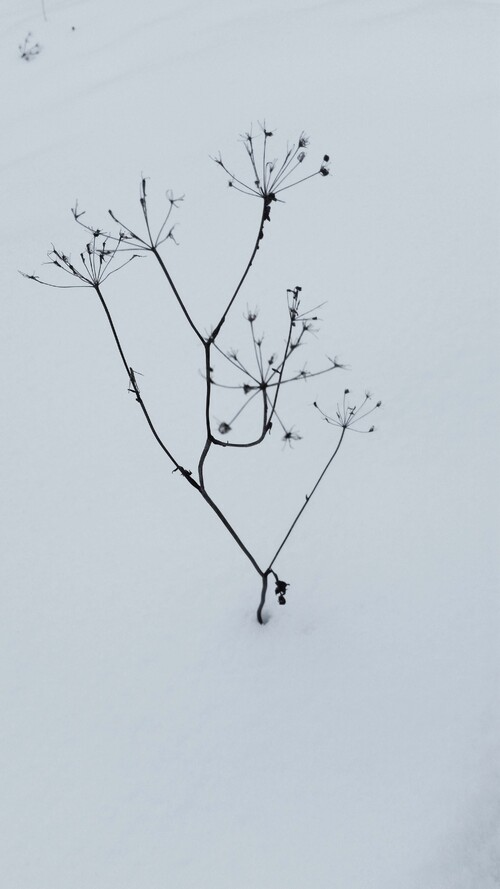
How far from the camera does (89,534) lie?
251cm

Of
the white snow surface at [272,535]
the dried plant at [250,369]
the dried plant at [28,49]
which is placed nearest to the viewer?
the dried plant at [250,369]

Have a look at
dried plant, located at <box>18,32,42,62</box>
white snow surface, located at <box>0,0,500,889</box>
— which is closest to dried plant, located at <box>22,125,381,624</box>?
white snow surface, located at <box>0,0,500,889</box>

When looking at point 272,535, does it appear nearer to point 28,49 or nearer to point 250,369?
point 250,369

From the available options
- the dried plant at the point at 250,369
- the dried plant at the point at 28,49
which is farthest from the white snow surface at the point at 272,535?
the dried plant at the point at 28,49

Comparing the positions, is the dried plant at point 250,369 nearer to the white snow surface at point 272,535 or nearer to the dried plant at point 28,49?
the white snow surface at point 272,535

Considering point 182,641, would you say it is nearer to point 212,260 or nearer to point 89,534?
point 89,534

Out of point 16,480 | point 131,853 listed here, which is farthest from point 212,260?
point 131,853

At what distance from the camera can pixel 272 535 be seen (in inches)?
94.4

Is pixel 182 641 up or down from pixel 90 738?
up

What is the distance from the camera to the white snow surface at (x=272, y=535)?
1846mm

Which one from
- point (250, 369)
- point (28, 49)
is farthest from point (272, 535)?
point (28, 49)

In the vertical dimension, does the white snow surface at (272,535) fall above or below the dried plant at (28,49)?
below

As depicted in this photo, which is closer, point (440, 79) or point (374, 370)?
point (374, 370)

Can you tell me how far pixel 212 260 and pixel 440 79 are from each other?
6.41 feet
